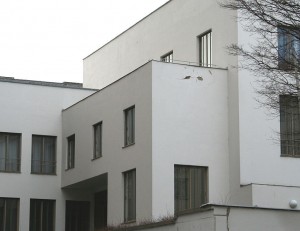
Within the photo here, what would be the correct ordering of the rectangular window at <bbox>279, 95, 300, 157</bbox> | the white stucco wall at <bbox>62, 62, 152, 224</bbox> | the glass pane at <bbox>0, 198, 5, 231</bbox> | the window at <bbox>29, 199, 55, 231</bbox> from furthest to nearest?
the window at <bbox>29, 199, 55, 231</bbox>
the glass pane at <bbox>0, 198, 5, 231</bbox>
the rectangular window at <bbox>279, 95, 300, 157</bbox>
the white stucco wall at <bbox>62, 62, 152, 224</bbox>

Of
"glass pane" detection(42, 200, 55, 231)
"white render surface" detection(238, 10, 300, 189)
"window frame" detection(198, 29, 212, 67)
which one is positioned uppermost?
"window frame" detection(198, 29, 212, 67)

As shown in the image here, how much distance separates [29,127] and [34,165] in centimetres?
186

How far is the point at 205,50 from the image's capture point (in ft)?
116

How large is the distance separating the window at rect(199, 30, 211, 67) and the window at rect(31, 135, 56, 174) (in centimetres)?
960

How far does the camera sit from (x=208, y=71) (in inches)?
1297

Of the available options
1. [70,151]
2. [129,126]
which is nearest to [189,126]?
[129,126]

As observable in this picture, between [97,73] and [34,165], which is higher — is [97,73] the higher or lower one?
the higher one

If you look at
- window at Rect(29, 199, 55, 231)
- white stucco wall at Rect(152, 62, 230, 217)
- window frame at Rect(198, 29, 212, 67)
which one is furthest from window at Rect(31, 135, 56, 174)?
white stucco wall at Rect(152, 62, 230, 217)

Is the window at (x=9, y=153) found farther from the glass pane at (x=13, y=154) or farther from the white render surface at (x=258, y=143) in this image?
the white render surface at (x=258, y=143)

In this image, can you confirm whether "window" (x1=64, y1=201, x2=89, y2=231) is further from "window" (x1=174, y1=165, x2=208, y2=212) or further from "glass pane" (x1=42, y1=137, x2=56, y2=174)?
"window" (x1=174, y1=165, x2=208, y2=212)

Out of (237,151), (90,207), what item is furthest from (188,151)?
(90,207)

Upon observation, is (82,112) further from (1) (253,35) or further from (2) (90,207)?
(1) (253,35)

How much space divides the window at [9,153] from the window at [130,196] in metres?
8.15

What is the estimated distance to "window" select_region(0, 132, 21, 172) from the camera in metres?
39.8
